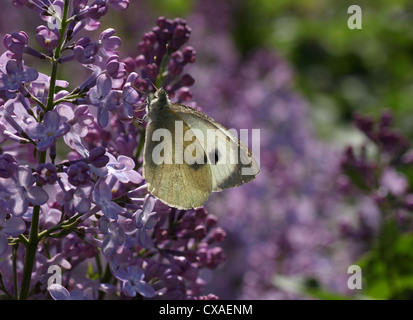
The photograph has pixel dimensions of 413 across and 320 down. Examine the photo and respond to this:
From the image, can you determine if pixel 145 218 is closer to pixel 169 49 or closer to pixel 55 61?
pixel 55 61

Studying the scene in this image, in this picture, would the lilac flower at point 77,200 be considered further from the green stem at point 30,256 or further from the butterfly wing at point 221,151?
the butterfly wing at point 221,151

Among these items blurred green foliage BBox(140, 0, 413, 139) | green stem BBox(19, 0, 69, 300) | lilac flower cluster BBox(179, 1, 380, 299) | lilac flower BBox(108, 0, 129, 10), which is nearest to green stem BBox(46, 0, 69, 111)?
green stem BBox(19, 0, 69, 300)

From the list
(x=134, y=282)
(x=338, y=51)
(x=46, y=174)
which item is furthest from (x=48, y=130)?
(x=338, y=51)

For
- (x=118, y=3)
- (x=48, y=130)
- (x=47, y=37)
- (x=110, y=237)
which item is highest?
(x=118, y=3)

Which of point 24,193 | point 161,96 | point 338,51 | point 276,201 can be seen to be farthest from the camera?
point 338,51

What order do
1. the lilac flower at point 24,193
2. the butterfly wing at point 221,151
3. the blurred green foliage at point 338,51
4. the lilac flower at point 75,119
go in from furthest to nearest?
the blurred green foliage at point 338,51, the butterfly wing at point 221,151, the lilac flower at point 75,119, the lilac flower at point 24,193

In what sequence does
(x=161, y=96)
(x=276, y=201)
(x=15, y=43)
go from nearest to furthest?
(x=15, y=43)
(x=161, y=96)
(x=276, y=201)

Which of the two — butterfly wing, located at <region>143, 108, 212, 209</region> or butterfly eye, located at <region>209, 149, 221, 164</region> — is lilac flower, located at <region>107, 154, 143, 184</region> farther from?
butterfly eye, located at <region>209, 149, 221, 164</region>

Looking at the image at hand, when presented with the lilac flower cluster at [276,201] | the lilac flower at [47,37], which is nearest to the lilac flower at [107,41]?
the lilac flower at [47,37]

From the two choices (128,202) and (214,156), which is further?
(214,156)
